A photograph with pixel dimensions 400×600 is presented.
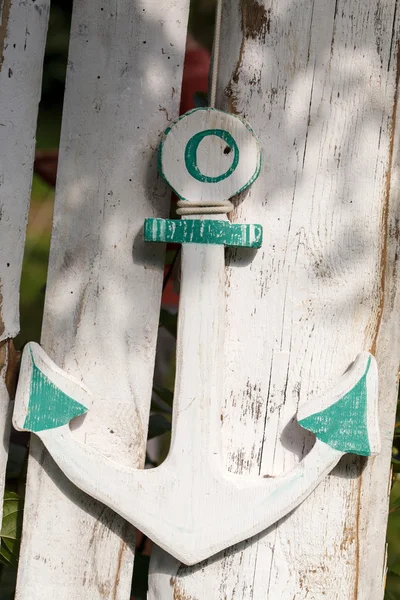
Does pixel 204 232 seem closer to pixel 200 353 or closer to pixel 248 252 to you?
pixel 248 252

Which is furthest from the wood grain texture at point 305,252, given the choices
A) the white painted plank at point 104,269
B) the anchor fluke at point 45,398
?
the anchor fluke at point 45,398

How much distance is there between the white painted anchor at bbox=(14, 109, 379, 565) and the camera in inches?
49.3

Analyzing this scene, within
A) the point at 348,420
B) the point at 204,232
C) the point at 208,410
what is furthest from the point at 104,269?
the point at 348,420

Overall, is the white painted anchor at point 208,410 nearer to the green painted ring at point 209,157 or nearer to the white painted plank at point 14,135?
the green painted ring at point 209,157

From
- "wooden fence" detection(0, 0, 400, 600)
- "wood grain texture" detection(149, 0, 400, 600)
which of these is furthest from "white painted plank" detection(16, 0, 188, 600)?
"wood grain texture" detection(149, 0, 400, 600)

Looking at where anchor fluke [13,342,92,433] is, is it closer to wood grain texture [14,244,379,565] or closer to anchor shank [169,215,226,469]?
wood grain texture [14,244,379,565]

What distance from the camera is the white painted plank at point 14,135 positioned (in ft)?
4.35

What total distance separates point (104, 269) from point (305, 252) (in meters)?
0.36

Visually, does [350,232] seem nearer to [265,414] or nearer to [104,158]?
[265,414]

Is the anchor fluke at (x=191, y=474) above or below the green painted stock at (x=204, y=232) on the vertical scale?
below

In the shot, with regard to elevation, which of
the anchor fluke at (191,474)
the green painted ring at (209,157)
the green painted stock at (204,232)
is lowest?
the anchor fluke at (191,474)

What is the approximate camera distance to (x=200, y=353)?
1.27m

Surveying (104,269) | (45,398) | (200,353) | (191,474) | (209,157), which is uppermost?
(209,157)

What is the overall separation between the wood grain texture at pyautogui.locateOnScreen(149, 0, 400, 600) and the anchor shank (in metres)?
0.06
